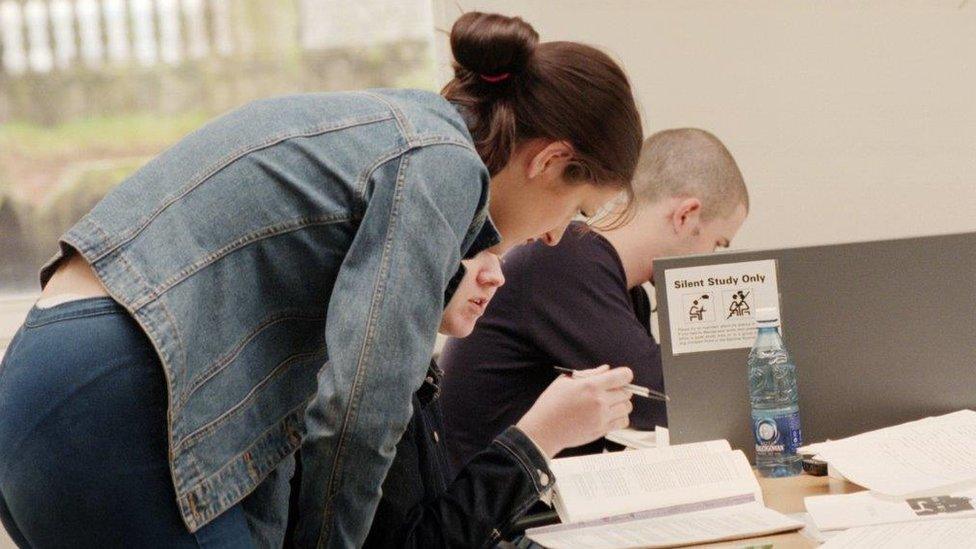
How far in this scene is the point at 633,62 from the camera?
9.97ft

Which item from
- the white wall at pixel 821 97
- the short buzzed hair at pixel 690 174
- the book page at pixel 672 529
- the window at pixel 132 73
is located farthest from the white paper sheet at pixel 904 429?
the window at pixel 132 73

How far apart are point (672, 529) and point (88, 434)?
2.39ft

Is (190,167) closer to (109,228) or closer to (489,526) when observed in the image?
(109,228)

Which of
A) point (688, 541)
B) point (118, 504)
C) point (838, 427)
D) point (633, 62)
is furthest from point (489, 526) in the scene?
point (633, 62)

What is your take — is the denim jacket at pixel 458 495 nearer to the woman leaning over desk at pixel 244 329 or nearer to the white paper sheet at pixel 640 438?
the woman leaning over desk at pixel 244 329

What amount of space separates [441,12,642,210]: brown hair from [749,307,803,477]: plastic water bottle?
1.74 feet

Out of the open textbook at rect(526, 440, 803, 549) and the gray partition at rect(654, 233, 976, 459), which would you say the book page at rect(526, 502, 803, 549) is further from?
the gray partition at rect(654, 233, 976, 459)

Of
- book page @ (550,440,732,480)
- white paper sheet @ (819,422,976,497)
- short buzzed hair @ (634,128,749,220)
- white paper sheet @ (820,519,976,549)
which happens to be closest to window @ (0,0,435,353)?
short buzzed hair @ (634,128,749,220)

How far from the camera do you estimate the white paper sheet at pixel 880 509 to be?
52.2 inches

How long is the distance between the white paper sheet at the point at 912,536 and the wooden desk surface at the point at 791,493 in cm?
5

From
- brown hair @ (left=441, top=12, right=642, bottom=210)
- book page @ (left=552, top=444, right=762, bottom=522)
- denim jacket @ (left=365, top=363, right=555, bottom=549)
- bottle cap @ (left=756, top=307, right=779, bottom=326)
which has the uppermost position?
brown hair @ (left=441, top=12, right=642, bottom=210)

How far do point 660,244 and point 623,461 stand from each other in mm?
914

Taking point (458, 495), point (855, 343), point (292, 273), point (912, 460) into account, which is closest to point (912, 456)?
point (912, 460)

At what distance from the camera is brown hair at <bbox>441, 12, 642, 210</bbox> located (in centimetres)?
125
